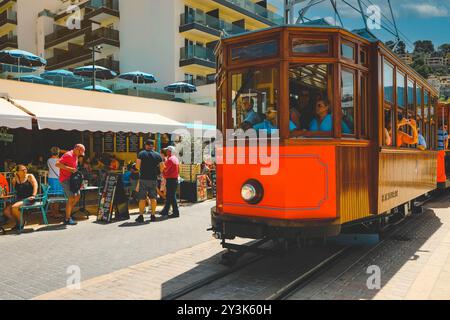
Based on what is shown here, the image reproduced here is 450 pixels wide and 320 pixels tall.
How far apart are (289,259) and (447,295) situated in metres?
2.07

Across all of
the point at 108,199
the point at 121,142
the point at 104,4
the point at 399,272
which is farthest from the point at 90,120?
the point at 104,4

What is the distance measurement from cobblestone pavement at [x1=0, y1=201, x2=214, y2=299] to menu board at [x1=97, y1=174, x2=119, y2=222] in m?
0.27

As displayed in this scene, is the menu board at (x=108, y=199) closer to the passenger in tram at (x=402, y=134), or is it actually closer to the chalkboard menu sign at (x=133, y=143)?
the passenger in tram at (x=402, y=134)

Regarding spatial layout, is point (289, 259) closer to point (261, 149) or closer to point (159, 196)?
point (261, 149)

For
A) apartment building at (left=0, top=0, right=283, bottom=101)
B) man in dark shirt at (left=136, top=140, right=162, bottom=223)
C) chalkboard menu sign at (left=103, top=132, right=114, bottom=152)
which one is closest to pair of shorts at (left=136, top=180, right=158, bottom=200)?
man in dark shirt at (left=136, top=140, right=162, bottom=223)

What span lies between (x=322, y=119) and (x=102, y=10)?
97.0 feet

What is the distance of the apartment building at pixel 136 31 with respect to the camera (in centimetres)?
2708

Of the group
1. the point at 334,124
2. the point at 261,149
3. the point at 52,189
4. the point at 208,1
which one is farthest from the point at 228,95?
the point at 208,1

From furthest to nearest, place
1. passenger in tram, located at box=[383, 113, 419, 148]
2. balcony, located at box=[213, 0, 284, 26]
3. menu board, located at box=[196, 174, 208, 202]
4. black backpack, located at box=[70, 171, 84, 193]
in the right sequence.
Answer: balcony, located at box=[213, 0, 284, 26] < menu board, located at box=[196, 174, 208, 202] < black backpack, located at box=[70, 171, 84, 193] < passenger in tram, located at box=[383, 113, 419, 148]

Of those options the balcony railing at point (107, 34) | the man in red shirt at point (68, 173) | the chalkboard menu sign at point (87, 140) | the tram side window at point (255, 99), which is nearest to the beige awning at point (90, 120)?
the man in red shirt at point (68, 173)

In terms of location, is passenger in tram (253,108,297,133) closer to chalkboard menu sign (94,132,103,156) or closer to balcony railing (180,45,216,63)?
chalkboard menu sign (94,132,103,156)

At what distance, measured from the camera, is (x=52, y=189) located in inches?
365

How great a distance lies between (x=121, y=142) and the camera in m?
17.7

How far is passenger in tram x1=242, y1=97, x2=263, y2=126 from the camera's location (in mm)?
5024
